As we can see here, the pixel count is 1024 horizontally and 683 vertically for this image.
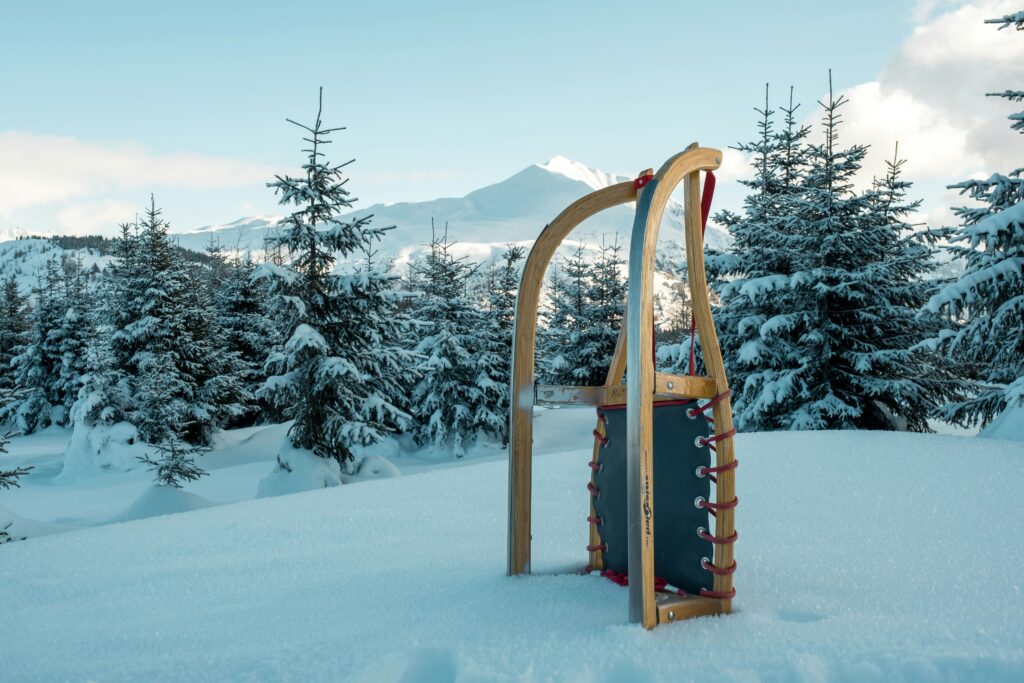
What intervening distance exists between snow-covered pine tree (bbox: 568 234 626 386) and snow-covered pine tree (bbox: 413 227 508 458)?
2593 millimetres

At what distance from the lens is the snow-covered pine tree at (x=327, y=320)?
13.9 m

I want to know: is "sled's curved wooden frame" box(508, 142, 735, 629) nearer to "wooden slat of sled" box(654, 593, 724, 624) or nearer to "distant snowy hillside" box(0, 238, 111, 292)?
"wooden slat of sled" box(654, 593, 724, 624)

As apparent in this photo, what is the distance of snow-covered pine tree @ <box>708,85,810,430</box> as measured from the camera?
12281mm

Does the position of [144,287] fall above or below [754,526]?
above

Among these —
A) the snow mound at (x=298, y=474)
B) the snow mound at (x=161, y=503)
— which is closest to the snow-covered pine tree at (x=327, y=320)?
the snow mound at (x=298, y=474)

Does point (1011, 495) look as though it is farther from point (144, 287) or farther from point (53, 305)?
point (53, 305)

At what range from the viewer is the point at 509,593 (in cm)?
266

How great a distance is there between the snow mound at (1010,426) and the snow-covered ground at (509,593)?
2171mm

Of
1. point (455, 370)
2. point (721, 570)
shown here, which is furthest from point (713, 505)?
point (455, 370)

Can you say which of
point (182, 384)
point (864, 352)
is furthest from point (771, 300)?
point (182, 384)

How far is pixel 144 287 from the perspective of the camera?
21172mm

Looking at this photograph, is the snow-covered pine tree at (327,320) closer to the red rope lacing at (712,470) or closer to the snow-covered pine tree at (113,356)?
the snow-covered pine tree at (113,356)

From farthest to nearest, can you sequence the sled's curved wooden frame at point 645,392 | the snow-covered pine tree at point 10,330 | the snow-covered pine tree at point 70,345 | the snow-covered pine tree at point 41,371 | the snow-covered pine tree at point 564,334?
1. the snow-covered pine tree at point 10,330
2. the snow-covered pine tree at point 41,371
3. the snow-covered pine tree at point 70,345
4. the snow-covered pine tree at point 564,334
5. the sled's curved wooden frame at point 645,392

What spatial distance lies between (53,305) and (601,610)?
3622 cm
